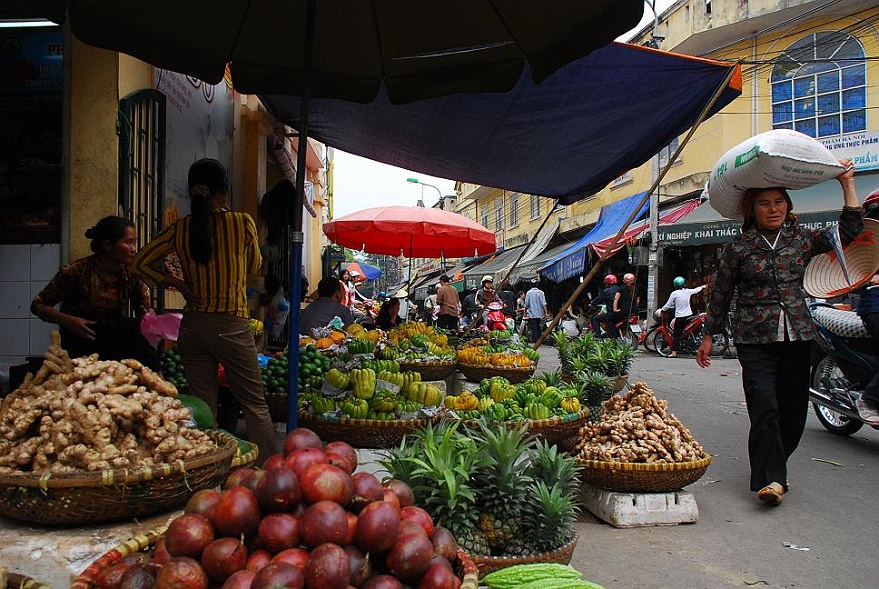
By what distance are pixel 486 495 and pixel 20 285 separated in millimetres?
4661

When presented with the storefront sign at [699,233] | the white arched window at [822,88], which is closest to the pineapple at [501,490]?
the storefront sign at [699,233]

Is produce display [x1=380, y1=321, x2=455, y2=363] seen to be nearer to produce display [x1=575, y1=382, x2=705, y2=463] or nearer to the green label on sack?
produce display [x1=575, y1=382, x2=705, y2=463]

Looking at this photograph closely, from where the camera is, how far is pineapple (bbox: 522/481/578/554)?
8.68 ft

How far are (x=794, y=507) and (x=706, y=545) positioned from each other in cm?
103

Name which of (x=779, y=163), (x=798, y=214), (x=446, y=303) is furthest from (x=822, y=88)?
(x=779, y=163)

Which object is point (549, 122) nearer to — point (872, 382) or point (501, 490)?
point (872, 382)

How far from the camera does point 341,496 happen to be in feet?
5.58

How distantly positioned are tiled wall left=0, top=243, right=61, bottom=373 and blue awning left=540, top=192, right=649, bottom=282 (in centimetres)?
1445

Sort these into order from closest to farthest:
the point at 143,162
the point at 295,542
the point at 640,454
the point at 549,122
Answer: the point at 295,542 < the point at 640,454 < the point at 143,162 < the point at 549,122

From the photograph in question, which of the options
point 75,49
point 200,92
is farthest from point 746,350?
point 200,92

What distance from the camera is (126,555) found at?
5.85 feet

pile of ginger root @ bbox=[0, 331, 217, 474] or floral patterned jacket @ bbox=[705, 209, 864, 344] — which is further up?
floral patterned jacket @ bbox=[705, 209, 864, 344]

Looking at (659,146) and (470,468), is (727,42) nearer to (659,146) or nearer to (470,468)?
Answer: (659,146)

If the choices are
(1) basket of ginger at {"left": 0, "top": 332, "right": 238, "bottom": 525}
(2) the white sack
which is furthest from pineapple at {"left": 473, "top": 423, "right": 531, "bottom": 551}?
(2) the white sack
